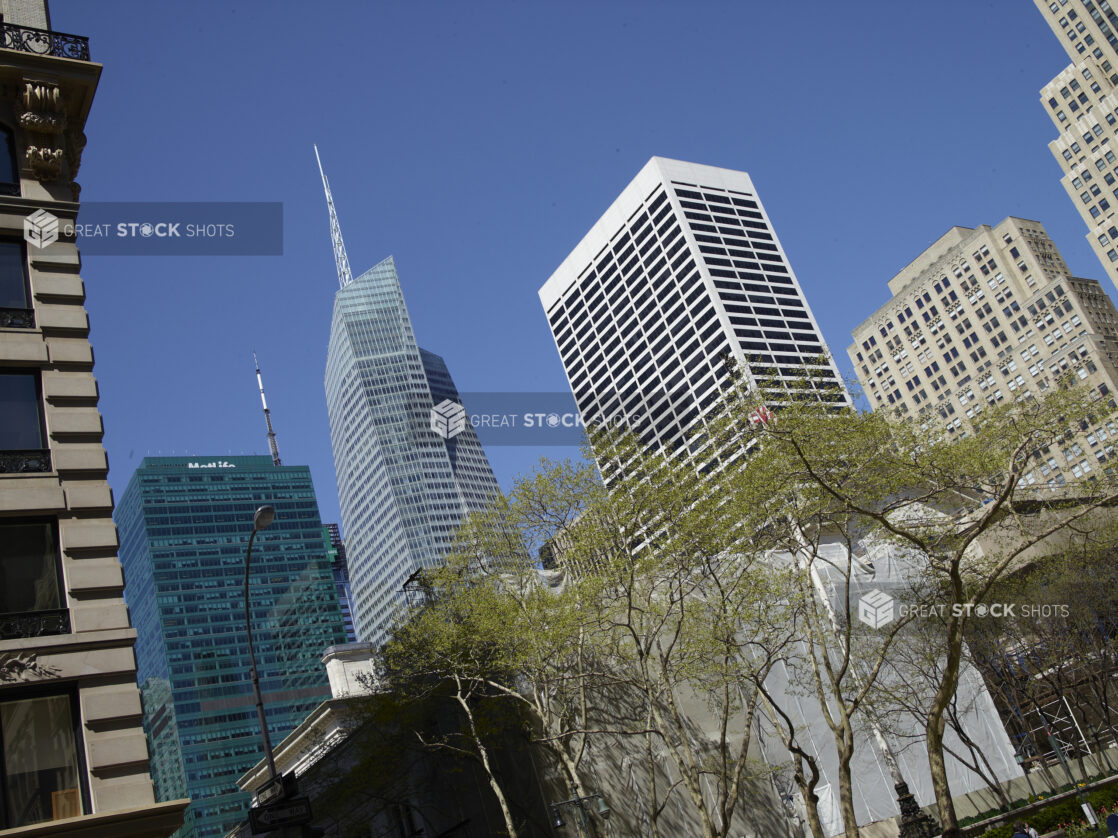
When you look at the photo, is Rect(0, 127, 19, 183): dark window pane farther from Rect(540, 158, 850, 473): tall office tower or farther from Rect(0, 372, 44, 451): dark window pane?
Rect(540, 158, 850, 473): tall office tower

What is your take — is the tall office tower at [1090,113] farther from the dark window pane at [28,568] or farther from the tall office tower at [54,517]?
the dark window pane at [28,568]

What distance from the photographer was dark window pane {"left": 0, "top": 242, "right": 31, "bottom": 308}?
1727cm

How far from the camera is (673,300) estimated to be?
155 meters

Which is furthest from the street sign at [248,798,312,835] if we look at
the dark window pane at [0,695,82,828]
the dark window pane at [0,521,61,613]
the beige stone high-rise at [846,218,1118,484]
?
the beige stone high-rise at [846,218,1118,484]

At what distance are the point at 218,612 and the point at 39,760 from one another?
546ft

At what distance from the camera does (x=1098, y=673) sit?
41875 mm

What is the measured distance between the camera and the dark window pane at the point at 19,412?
1600 cm

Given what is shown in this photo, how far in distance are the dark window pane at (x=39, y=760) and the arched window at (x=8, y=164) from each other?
10227mm

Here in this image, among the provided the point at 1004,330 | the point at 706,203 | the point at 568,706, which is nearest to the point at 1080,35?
the point at 1004,330

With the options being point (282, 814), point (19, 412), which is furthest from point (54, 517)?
point (282, 814)

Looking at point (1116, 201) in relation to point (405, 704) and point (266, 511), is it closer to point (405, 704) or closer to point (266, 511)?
point (405, 704)

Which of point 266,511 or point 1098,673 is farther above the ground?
point 266,511

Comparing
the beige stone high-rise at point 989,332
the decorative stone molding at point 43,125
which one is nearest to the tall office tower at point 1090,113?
the beige stone high-rise at point 989,332

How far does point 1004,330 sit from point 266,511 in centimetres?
15116
